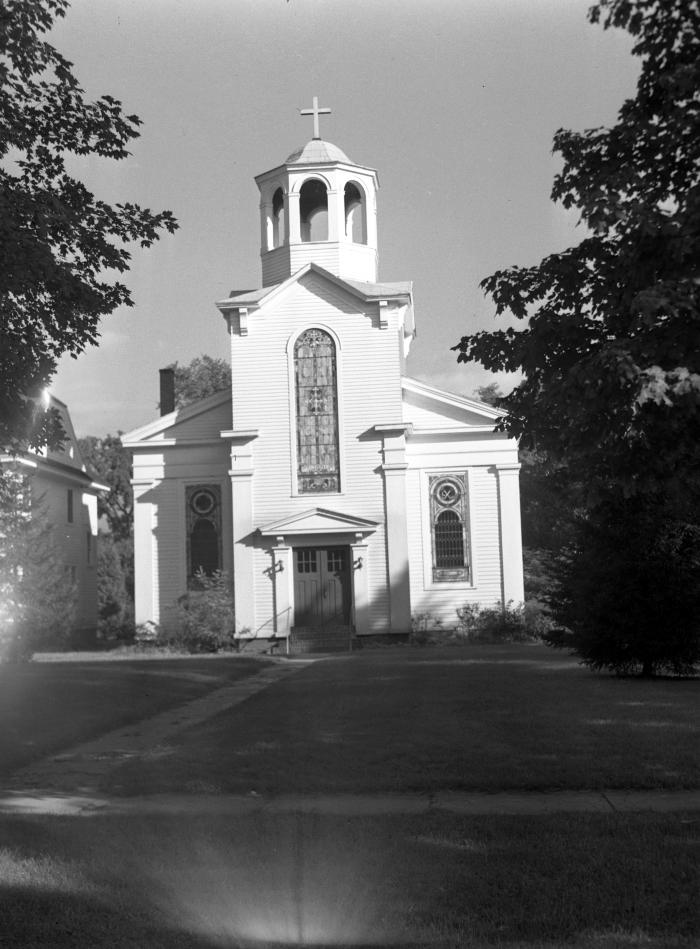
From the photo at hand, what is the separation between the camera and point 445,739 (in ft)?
41.6

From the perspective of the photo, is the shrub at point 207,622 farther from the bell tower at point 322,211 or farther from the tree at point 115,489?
the tree at point 115,489

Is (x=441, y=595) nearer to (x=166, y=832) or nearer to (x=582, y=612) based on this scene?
(x=582, y=612)

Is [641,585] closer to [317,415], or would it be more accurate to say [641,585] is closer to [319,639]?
[319,639]

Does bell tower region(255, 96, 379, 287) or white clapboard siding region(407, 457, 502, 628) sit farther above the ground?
bell tower region(255, 96, 379, 287)

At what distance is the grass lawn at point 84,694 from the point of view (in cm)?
1438

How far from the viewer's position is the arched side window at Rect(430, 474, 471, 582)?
114 feet

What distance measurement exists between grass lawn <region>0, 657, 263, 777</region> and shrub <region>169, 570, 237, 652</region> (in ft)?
13.3

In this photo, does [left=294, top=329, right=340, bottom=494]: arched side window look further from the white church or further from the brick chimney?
the brick chimney

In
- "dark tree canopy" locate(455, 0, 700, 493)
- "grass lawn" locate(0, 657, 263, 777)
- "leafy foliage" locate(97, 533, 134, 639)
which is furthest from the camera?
"leafy foliage" locate(97, 533, 134, 639)

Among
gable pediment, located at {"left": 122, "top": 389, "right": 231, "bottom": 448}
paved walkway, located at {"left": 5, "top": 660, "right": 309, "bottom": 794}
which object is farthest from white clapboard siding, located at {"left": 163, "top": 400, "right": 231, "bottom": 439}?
paved walkway, located at {"left": 5, "top": 660, "right": 309, "bottom": 794}

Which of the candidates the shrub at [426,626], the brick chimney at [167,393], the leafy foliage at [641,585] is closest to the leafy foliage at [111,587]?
the brick chimney at [167,393]

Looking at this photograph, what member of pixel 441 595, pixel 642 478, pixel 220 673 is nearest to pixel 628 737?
pixel 642 478

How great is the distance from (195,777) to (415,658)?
17.3 meters

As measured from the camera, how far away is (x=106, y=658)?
3234 centimetres
